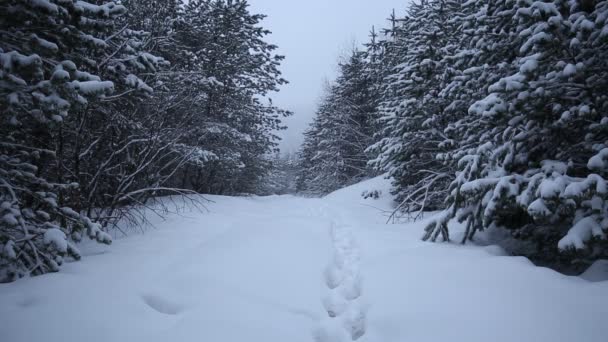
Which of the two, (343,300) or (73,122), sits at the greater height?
(73,122)

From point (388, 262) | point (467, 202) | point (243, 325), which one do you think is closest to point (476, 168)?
point (467, 202)

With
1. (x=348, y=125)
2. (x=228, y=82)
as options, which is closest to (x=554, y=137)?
(x=228, y=82)

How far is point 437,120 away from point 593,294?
253 inches

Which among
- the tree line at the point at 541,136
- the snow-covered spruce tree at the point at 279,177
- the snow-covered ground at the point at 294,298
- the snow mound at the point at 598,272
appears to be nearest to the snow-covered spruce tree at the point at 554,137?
the tree line at the point at 541,136

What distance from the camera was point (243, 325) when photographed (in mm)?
2639

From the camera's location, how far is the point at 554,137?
3742 mm

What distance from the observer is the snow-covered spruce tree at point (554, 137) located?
9.84 ft

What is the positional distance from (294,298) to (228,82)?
36.4 feet

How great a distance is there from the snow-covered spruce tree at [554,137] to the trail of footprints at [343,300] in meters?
1.94

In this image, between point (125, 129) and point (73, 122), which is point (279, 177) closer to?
point (125, 129)

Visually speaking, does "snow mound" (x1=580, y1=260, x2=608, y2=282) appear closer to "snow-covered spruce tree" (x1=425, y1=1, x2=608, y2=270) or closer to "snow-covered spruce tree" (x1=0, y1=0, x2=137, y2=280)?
"snow-covered spruce tree" (x1=425, y1=1, x2=608, y2=270)

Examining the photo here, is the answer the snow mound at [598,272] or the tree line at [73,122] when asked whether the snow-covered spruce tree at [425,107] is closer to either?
the snow mound at [598,272]

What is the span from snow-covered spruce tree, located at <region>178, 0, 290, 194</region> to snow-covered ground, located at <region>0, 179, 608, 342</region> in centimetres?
758

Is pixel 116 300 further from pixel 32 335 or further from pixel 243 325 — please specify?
pixel 243 325
